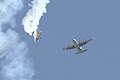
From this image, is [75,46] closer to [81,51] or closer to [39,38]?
[81,51]

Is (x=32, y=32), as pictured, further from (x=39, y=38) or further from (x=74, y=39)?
(x=74, y=39)

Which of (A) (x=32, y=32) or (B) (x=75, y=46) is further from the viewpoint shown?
(B) (x=75, y=46)

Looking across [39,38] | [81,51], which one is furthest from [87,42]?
[39,38]

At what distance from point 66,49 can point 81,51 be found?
795 centimetres

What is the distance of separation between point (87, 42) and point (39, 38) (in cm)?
2053

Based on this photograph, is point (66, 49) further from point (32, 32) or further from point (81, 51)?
point (32, 32)

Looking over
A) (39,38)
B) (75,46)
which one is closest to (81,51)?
(75,46)

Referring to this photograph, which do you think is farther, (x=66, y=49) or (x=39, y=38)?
(x=66, y=49)

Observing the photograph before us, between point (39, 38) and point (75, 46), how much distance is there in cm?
1751

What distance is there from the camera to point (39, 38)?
545 ft

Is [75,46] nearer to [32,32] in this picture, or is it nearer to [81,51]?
[81,51]

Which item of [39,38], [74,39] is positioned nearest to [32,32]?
[39,38]

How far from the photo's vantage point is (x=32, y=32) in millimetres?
162500

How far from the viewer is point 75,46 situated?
17612cm
